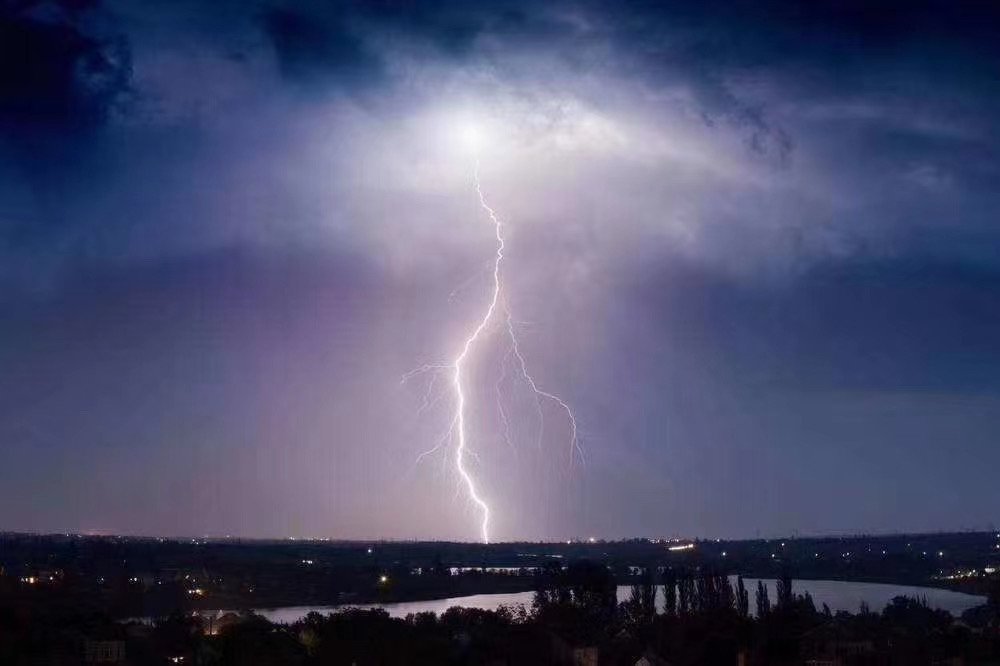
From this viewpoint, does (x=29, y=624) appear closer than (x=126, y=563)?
Yes

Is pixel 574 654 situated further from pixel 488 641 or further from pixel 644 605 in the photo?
pixel 644 605

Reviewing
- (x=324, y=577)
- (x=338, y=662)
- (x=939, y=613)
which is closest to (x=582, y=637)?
(x=338, y=662)

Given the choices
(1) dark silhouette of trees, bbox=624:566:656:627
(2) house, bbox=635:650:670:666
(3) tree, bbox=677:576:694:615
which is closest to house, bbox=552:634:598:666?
(2) house, bbox=635:650:670:666

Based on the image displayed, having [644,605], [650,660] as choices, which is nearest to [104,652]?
[650,660]

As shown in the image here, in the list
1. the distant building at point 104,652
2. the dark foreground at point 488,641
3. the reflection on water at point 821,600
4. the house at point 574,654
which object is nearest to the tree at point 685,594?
the reflection on water at point 821,600

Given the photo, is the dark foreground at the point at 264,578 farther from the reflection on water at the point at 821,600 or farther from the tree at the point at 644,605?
the tree at the point at 644,605

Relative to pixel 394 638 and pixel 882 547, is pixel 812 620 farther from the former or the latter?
pixel 882 547

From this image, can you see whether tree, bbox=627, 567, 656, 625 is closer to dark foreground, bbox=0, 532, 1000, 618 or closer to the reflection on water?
the reflection on water

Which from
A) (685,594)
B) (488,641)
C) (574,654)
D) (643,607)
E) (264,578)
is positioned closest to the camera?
(574,654)
